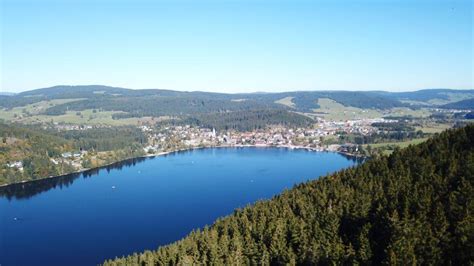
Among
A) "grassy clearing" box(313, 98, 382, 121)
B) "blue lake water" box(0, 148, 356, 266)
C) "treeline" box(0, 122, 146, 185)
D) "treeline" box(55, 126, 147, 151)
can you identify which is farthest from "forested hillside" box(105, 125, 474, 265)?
"grassy clearing" box(313, 98, 382, 121)

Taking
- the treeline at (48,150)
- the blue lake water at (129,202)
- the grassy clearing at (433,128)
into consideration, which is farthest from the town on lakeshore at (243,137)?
the blue lake water at (129,202)

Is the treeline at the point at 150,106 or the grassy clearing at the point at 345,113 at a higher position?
the treeline at the point at 150,106

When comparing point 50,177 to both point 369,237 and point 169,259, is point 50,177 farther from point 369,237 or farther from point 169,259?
point 369,237

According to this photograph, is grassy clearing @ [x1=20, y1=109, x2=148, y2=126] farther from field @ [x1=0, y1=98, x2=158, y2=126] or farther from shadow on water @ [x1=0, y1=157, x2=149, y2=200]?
shadow on water @ [x1=0, y1=157, x2=149, y2=200]

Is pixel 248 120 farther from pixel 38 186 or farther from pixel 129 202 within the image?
pixel 129 202

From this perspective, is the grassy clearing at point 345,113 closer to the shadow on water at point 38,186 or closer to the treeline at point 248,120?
the treeline at point 248,120

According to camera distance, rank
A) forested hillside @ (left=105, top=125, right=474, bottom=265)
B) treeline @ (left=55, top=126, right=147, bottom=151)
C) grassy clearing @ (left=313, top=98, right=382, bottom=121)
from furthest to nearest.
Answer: grassy clearing @ (left=313, top=98, right=382, bottom=121) → treeline @ (left=55, top=126, right=147, bottom=151) → forested hillside @ (left=105, top=125, right=474, bottom=265)
